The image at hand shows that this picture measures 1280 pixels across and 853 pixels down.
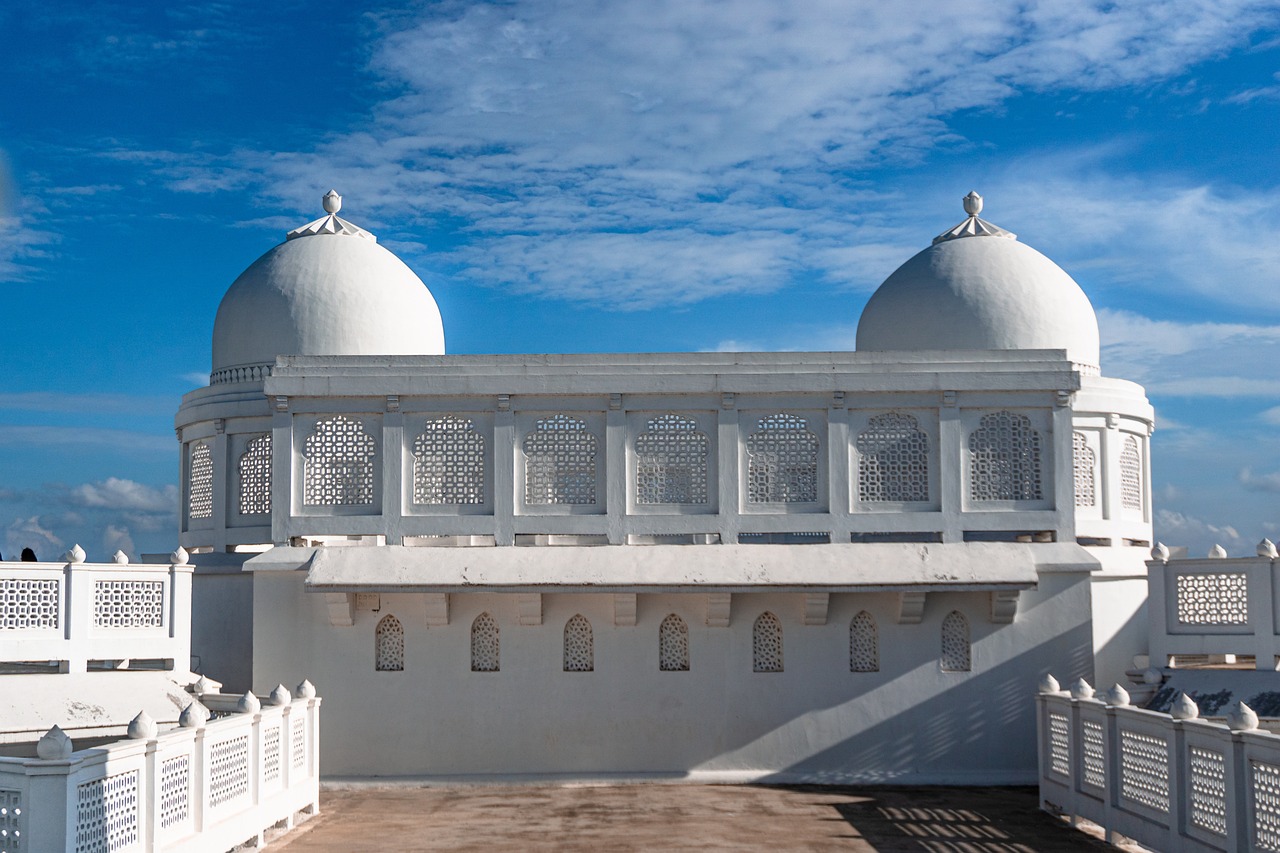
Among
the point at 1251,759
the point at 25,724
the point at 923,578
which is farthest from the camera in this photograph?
Result: the point at 923,578

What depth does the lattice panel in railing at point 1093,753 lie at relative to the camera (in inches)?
500

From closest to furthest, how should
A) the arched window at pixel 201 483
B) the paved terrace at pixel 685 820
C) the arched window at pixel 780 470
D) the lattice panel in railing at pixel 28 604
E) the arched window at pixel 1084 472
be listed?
the paved terrace at pixel 685 820
the lattice panel in railing at pixel 28 604
the arched window at pixel 780 470
the arched window at pixel 1084 472
the arched window at pixel 201 483

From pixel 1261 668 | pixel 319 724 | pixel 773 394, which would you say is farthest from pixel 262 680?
pixel 1261 668

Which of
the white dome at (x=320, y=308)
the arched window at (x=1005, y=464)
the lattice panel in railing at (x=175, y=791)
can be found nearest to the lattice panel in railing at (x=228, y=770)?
the lattice panel in railing at (x=175, y=791)

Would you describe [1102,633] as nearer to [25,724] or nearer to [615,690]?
[615,690]

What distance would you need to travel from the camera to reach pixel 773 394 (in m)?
16.7

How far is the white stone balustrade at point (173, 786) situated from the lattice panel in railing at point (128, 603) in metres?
2.58

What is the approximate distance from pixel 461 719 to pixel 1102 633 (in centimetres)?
896

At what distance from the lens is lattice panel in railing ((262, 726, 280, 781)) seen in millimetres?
12695

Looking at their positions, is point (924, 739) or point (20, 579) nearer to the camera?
point (20, 579)

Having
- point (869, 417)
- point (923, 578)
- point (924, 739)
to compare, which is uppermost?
point (869, 417)

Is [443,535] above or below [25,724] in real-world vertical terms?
above

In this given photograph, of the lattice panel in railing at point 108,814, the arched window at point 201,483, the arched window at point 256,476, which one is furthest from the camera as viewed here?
the arched window at point 201,483

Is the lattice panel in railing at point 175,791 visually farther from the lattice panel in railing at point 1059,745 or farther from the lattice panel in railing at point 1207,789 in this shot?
the lattice panel in railing at point 1059,745
